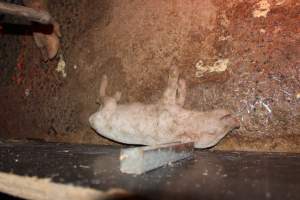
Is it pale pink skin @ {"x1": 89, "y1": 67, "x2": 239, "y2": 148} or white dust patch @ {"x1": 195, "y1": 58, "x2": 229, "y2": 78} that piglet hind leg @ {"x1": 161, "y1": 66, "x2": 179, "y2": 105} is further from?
white dust patch @ {"x1": 195, "y1": 58, "x2": 229, "y2": 78}

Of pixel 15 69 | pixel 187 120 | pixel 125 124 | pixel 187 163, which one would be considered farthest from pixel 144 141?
pixel 15 69

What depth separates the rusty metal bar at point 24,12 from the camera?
1.91 m

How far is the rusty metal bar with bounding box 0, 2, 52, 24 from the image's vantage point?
1.91 m

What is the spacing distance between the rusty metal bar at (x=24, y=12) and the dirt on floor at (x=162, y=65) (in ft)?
1.64

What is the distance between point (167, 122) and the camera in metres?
1.95

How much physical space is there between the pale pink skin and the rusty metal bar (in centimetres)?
Answer: 68

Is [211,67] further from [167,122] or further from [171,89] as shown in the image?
[167,122]

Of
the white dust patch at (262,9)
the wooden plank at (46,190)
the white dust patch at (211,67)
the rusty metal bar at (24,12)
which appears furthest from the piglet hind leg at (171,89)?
the wooden plank at (46,190)

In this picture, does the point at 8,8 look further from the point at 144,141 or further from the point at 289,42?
the point at 289,42

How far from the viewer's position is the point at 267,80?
6.31 ft

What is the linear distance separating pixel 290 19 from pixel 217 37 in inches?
16.6

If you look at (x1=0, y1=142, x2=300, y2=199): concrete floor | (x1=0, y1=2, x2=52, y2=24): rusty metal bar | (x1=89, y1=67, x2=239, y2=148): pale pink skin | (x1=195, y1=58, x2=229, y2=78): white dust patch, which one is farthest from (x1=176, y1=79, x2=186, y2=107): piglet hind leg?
(x1=0, y1=2, x2=52, y2=24): rusty metal bar

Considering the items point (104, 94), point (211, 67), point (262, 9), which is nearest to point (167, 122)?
point (211, 67)

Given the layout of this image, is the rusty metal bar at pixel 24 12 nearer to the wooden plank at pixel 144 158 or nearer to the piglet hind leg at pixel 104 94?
the piglet hind leg at pixel 104 94
